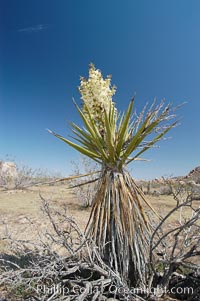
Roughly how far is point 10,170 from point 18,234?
14771 millimetres

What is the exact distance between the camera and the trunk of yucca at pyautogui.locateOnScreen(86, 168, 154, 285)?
8.30 feet

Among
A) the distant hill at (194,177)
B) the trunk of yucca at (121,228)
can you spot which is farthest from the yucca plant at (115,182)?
the distant hill at (194,177)

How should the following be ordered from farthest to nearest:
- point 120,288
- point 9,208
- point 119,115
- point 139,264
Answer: point 9,208, point 119,115, point 139,264, point 120,288

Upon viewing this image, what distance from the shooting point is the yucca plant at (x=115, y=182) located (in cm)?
255

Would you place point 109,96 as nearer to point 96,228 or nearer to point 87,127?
point 87,127

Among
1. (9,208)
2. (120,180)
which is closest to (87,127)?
Answer: (120,180)

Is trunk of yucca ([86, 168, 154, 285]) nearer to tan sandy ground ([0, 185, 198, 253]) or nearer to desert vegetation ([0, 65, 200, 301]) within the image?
desert vegetation ([0, 65, 200, 301])

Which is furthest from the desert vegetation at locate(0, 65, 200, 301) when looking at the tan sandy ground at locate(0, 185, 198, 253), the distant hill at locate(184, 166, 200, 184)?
the distant hill at locate(184, 166, 200, 184)

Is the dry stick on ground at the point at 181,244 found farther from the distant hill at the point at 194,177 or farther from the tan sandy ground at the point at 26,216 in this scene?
the distant hill at the point at 194,177

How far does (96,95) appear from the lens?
2789 mm

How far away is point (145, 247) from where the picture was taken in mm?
2646

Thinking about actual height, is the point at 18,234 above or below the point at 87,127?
below

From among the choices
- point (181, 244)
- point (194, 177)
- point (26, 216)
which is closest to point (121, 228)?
point (181, 244)

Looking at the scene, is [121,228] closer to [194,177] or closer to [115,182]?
[115,182]
